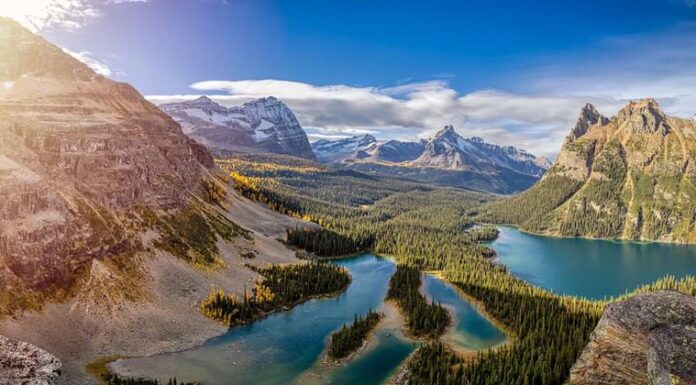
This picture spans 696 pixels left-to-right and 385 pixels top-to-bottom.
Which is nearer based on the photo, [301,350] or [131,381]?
[131,381]

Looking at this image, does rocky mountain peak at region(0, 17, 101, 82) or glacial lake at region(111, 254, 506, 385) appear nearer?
glacial lake at region(111, 254, 506, 385)

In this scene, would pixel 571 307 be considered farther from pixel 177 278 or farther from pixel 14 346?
pixel 14 346

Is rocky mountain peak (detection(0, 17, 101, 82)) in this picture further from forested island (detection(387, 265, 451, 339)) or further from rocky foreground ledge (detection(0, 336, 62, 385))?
forested island (detection(387, 265, 451, 339))

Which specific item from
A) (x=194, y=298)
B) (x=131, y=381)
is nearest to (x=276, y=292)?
(x=194, y=298)

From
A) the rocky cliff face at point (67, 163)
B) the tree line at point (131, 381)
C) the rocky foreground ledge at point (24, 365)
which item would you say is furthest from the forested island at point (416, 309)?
the rocky foreground ledge at point (24, 365)

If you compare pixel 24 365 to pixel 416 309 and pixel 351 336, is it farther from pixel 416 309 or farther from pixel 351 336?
pixel 416 309

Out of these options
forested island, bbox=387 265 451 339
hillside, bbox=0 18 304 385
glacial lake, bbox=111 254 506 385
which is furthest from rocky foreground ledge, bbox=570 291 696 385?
hillside, bbox=0 18 304 385
